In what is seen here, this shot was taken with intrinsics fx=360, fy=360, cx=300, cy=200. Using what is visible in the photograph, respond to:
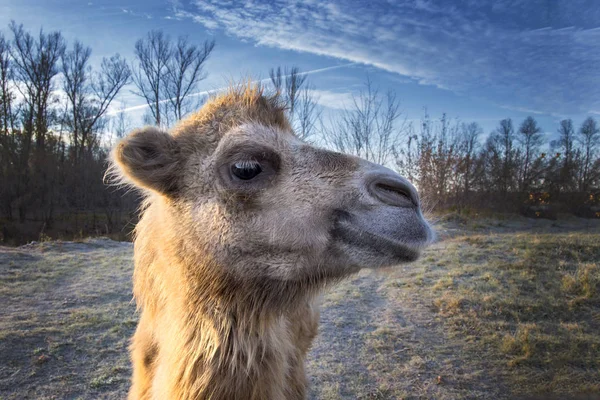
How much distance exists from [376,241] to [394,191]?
371 mm

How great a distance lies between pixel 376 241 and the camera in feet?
7.57

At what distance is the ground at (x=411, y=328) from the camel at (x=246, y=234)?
0.98 meters

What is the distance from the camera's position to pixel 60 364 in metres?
6.05

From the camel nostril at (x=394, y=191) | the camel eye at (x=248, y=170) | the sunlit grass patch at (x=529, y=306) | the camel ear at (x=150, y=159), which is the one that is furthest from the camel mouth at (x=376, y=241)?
the sunlit grass patch at (x=529, y=306)

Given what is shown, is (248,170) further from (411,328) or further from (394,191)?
(411,328)

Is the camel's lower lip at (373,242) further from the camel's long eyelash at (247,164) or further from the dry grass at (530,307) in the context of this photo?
the dry grass at (530,307)

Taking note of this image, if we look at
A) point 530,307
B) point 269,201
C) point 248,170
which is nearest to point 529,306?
point 530,307

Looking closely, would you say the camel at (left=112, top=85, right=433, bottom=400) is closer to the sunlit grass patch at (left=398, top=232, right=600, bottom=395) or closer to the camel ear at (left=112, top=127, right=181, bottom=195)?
the camel ear at (left=112, top=127, right=181, bottom=195)

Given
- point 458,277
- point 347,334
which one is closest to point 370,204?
point 347,334

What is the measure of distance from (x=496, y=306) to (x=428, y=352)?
246 cm

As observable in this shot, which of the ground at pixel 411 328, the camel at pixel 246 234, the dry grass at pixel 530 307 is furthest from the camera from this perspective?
the dry grass at pixel 530 307

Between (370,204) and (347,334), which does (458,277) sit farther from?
(370,204)

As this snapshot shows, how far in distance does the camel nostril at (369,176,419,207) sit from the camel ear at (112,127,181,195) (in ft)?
5.31

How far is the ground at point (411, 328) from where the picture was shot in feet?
18.1
